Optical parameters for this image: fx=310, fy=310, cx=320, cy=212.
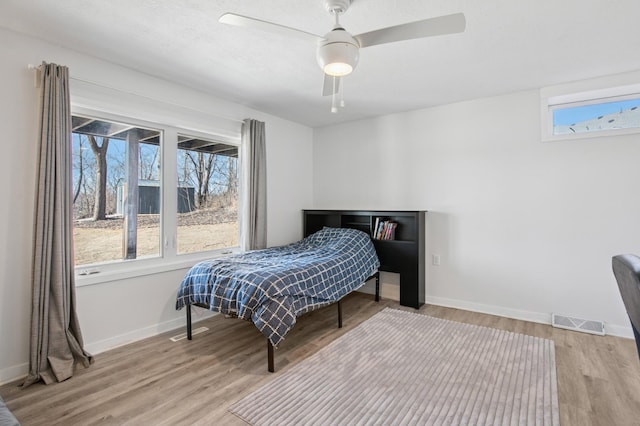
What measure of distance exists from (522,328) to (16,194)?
433 centimetres

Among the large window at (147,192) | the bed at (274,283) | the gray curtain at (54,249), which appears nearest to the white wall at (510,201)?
the bed at (274,283)

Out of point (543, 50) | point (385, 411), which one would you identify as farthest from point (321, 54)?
point (385, 411)

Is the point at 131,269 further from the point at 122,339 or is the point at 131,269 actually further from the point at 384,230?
the point at 384,230

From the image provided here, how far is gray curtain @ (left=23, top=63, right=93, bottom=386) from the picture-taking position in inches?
83.5

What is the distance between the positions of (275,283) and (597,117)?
339 centimetres

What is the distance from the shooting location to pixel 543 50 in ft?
Result: 7.79

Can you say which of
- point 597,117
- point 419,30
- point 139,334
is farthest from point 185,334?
point 597,117

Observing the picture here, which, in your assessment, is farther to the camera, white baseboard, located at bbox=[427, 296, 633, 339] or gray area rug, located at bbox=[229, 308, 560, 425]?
white baseboard, located at bbox=[427, 296, 633, 339]

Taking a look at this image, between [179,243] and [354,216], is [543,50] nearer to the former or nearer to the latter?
[354,216]

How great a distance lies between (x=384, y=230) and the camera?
3850 mm

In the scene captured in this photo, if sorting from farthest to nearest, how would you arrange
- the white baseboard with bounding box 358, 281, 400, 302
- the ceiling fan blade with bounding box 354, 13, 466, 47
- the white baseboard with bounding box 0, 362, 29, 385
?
the white baseboard with bounding box 358, 281, 400, 302 < the white baseboard with bounding box 0, 362, 29, 385 < the ceiling fan blade with bounding box 354, 13, 466, 47

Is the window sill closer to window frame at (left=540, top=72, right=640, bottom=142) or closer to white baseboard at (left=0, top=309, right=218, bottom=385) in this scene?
white baseboard at (left=0, top=309, right=218, bottom=385)

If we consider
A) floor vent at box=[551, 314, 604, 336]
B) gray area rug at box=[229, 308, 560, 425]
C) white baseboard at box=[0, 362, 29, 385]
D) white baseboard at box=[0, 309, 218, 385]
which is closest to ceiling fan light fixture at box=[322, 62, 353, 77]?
gray area rug at box=[229, 308, 560, 425]

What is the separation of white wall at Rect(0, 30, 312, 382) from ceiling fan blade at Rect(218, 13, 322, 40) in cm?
165
